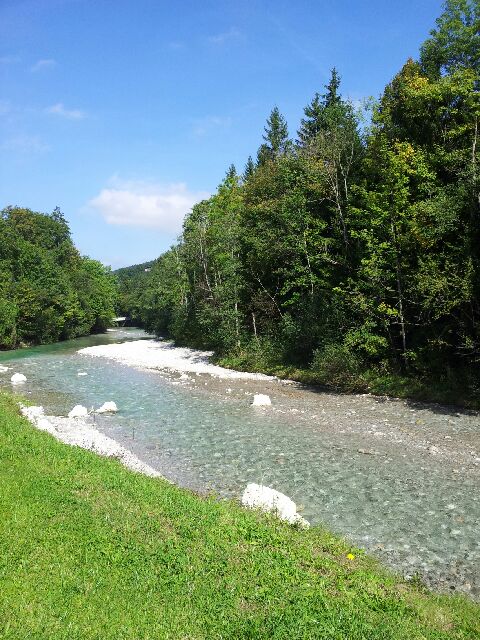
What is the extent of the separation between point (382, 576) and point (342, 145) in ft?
91.3

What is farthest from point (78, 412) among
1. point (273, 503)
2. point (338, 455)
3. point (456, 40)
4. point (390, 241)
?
point (456, 40)

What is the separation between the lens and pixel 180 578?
7188 millimetres

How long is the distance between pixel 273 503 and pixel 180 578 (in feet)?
13.6

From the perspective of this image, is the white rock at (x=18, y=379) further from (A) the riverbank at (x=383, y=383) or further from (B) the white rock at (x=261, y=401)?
(B) the white rock at (x=261, y=401)

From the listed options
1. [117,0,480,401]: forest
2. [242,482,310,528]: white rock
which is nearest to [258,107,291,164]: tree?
[117,0,480,401]: forest

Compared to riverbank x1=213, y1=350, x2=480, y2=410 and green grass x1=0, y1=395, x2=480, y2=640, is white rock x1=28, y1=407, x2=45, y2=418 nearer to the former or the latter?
green grass x1=0, y1=395, x2=480, y2=640

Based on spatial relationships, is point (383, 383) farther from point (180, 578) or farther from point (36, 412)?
point (180, 578)

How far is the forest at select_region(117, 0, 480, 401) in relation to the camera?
2323cm

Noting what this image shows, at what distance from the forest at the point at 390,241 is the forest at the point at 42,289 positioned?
38.1 meters

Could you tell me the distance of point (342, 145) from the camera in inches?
1201

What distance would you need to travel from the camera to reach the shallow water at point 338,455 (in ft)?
33.7

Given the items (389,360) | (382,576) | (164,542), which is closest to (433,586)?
(382,576)

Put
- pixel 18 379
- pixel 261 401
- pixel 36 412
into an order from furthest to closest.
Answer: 1. pixel 18 379
2. pixel 261 401
3. pixel 36 412

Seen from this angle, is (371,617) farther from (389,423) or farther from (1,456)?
(389,423)
